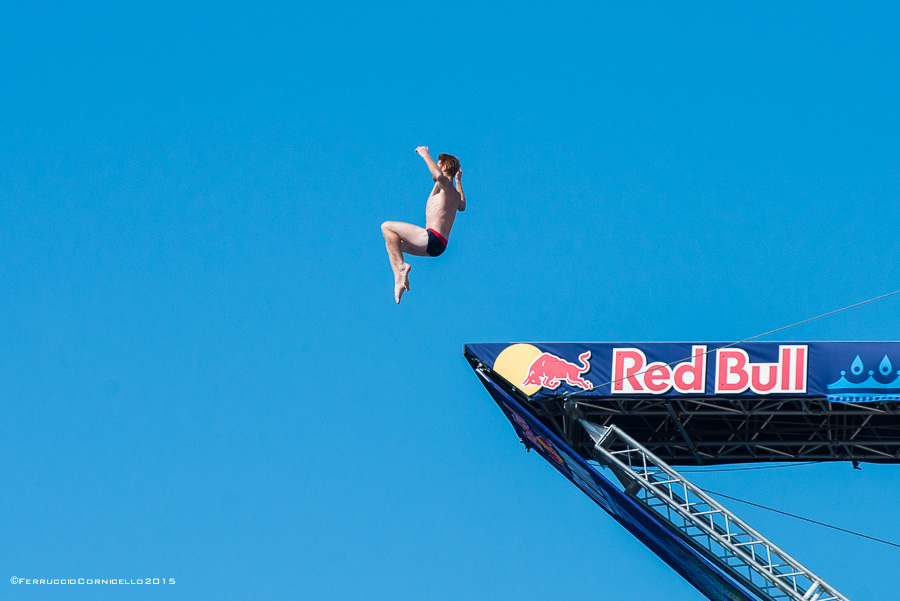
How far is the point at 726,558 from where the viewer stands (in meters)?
17.6

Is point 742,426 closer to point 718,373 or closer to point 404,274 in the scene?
point 718,373

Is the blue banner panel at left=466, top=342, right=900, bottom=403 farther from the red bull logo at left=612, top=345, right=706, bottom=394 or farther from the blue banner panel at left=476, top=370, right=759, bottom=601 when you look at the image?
the blue banner panel at left=476, top=370, right=759, bottom=601

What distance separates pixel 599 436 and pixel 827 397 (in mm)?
3524

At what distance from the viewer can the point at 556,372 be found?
720 inches

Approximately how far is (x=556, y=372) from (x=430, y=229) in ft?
21.3

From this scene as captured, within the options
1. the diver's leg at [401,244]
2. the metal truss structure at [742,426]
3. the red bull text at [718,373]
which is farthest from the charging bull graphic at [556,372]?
the diver's leg at [401,244]

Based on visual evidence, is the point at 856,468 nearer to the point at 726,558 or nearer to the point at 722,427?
→ the point at 722,427

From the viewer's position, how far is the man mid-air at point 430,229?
1231 cm

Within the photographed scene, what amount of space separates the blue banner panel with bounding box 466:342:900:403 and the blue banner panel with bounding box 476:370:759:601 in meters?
0.37

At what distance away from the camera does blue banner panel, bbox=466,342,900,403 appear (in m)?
17.7

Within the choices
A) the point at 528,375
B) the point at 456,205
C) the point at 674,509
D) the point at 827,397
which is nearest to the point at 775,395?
the point at 827,397

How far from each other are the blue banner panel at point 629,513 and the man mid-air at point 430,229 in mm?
6432

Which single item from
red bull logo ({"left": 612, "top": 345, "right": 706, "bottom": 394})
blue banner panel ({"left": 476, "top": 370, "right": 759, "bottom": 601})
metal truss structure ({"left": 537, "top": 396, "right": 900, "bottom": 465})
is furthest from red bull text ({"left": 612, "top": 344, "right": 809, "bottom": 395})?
blue banner panel ({"left": 476, "top": 370, "right": 759, "bottom": 601})

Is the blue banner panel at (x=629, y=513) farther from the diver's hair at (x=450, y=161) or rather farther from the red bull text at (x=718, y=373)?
the diver's hair at (x=450, y=161)
